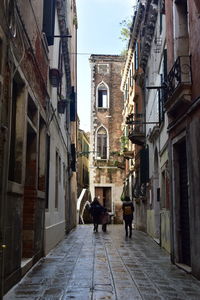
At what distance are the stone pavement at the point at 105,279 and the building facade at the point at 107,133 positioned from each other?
23.1m

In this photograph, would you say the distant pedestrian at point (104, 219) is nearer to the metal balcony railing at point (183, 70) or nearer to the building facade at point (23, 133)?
the building facade at point (23, 133)

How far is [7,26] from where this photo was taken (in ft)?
17.0

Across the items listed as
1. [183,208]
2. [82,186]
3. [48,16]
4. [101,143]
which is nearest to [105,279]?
[183,208]

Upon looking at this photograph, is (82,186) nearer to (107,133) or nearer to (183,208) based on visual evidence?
(107,133)

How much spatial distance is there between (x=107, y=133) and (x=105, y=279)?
28094 mm

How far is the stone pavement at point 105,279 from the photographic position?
211 inches

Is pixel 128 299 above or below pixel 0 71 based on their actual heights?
below

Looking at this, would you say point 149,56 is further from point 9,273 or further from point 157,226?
point 9,273

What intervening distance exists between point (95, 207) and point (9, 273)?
13026 millimetres

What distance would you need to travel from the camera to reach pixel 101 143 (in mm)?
33938

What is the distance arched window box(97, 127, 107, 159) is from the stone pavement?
23.9 meters

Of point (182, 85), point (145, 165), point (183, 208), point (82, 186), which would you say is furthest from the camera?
point (82, 186)

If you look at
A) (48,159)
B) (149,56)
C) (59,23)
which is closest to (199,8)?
(48,159)

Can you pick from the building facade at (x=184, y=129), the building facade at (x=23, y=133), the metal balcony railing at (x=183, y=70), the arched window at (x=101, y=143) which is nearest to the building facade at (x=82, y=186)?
the arched window at (x=101, y=143)
